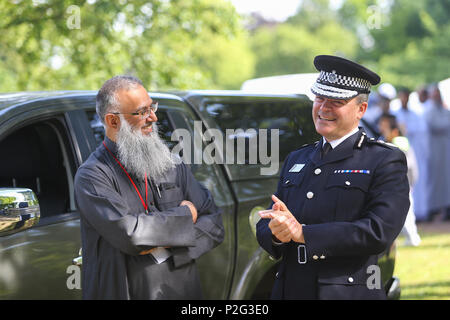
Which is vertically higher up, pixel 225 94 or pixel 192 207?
pixel 225 94

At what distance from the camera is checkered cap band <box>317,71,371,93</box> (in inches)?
98.9

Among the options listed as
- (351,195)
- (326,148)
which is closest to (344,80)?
(326,148)

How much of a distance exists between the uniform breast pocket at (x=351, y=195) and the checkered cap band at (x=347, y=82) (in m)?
0.40

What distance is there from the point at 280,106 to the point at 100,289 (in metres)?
2.53

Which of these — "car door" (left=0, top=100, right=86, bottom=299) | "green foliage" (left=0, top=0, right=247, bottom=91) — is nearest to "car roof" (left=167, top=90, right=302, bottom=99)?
"car door" (left=0, top=100, right=86, bottom=299)

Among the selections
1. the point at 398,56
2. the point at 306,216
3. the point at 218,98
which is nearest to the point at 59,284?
the point at 306,216

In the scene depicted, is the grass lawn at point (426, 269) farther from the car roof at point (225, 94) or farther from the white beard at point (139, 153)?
the white beard at point (139, 153)

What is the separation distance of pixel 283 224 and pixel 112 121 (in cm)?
96

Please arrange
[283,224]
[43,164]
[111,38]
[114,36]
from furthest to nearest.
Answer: [114,36] → [111,38] → [43,164] → [283,224]

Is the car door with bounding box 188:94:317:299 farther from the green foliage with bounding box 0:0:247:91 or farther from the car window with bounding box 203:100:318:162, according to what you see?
the green foliage with bounding box 0:0:247:91

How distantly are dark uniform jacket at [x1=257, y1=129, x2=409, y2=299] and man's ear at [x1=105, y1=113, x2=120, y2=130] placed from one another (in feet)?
2.71

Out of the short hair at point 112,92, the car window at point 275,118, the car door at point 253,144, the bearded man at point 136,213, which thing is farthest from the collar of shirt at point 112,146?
the car window at point 275,118

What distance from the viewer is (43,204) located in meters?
3.39

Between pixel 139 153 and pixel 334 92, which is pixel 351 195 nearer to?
pixel 334 92
